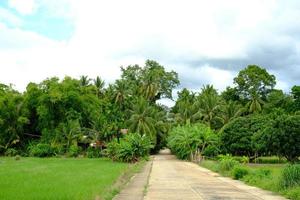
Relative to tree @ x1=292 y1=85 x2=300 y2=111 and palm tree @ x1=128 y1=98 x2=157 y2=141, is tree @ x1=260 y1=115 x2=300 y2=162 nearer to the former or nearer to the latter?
tree @ x1=292 y1=85 x2=300 y2=111

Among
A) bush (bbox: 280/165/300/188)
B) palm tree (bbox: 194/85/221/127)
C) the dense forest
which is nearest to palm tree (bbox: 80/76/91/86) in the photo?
the dense forest

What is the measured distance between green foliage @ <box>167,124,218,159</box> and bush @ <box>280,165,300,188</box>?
33.6 metres

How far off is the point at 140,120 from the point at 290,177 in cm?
4598

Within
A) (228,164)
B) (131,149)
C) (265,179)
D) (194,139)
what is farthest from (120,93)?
(265,179)

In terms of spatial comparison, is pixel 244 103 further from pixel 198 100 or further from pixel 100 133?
pixel 100 133

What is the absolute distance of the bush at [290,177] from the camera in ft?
59.9

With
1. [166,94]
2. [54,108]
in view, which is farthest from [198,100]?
[54,108]

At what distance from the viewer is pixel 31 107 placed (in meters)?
62.6

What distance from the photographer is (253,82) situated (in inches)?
3049

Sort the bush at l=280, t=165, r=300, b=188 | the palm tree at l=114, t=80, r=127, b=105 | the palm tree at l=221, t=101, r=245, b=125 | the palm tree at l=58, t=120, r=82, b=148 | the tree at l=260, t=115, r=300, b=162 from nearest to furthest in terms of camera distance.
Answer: the bush at l=280, t=165, r=300, b=188 → the tree at l=260, t=115, r=300, b=162 → the palm tree at l=58, t=120, r=82, b=148 → the palm tree at l=221, t=101, r=245, b=125 → the palm tree at l=114, t=80, r=127, b=105

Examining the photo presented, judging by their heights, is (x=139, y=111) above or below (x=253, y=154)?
above

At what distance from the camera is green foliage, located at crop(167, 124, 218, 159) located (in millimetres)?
52906

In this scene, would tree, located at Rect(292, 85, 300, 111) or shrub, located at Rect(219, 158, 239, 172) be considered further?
tree, located at Rect(292, 85, 300, 111)

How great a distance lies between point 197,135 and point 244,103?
2746cm
